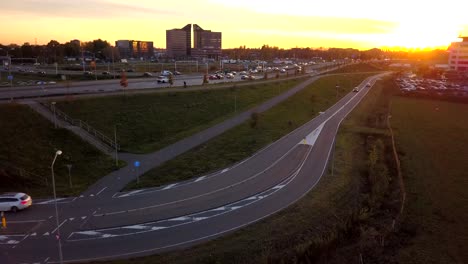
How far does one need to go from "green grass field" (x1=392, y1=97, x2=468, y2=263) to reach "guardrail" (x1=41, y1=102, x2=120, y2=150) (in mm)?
25408

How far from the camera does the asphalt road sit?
18266 millimetres

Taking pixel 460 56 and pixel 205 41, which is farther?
pixel 205 41

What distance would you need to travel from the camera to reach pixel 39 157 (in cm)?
2928

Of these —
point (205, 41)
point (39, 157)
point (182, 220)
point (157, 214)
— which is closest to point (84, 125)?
point (39, 157)

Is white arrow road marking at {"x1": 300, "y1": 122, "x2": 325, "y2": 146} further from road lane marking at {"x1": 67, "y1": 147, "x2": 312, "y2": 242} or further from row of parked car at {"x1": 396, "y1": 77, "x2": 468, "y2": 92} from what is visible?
row of parked car at {"x1": 396, "y1": 77, "x2": 468, "y2": 92}

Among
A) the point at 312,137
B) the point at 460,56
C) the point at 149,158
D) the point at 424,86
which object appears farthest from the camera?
the point at 460,56

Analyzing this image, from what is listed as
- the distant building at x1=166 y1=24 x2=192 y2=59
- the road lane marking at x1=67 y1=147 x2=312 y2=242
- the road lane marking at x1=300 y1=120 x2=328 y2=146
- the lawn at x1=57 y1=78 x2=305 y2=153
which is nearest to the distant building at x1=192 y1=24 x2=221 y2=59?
the distant building at x1=166 y1=24 x2=192 y2=59

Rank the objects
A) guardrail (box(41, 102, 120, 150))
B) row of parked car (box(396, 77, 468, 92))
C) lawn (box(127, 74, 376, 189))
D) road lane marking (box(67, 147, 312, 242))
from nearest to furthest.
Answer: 1. road lane marking (box(67, 147, 312, 242))
2. lawn (box(127, 74, 376, 189))
3. guardrail (box(41, 102, 120, 150))
4. row of parked car (box(396, 77, 468, 92))

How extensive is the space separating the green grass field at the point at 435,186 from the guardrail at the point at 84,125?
2541cm

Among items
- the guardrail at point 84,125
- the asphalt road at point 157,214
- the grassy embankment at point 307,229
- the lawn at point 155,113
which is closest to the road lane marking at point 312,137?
the grassy embankment at point 307,229

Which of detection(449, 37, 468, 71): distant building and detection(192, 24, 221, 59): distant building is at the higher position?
detection(192, 24, 221, 59): distant building

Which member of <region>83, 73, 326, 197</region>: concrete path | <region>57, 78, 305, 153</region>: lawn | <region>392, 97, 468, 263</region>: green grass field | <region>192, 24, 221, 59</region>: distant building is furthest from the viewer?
<region>192, 24, 221, 59</region>: distant building

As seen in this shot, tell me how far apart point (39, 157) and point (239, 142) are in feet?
59.5

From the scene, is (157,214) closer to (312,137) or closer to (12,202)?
(12,202)
